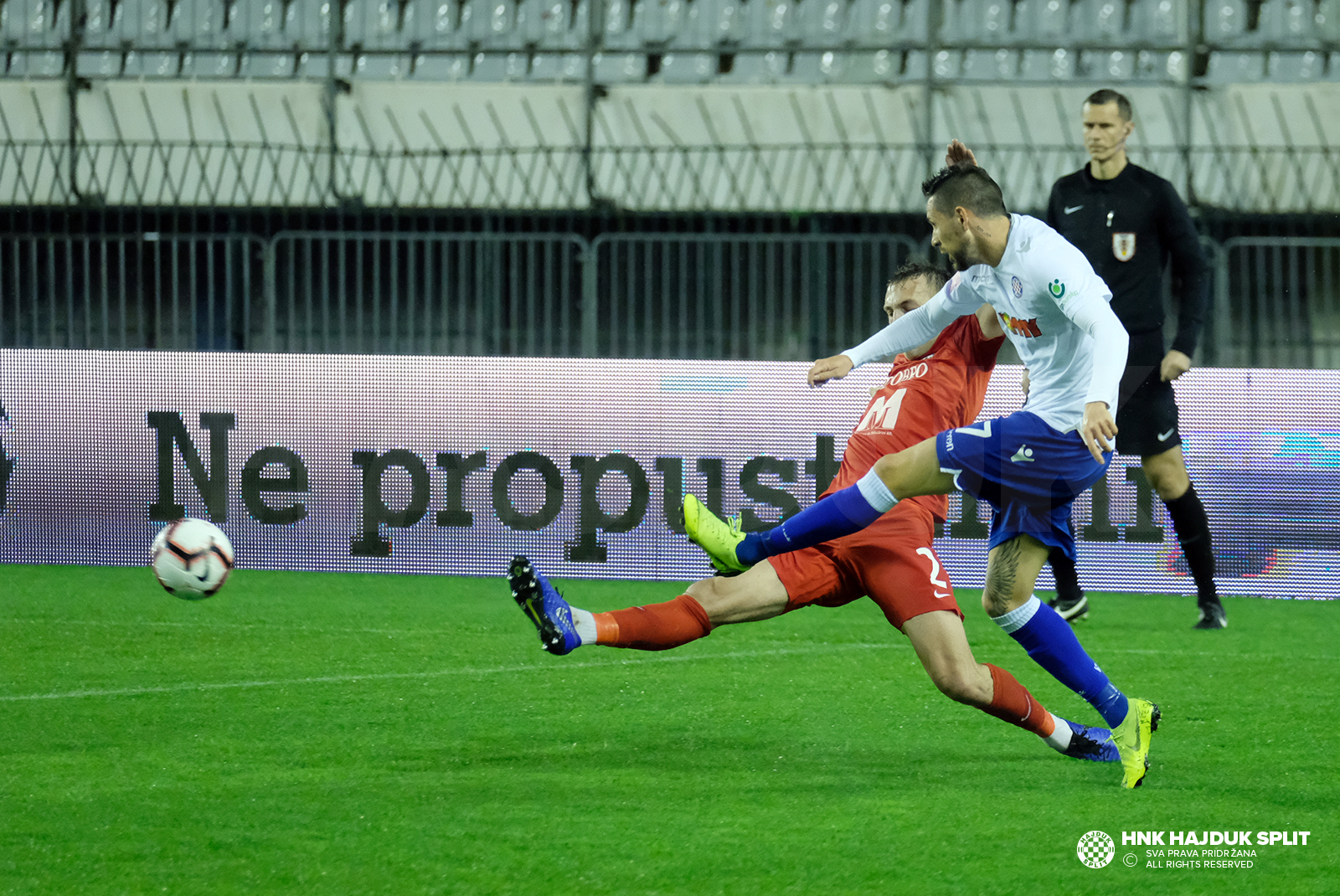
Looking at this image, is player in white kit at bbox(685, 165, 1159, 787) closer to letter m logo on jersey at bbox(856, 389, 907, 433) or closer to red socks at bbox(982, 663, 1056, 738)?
red socks at bbox(982, 663, 1056, 738)

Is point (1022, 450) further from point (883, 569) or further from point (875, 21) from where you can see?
point (875, 21)

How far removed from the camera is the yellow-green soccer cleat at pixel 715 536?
14.1ft

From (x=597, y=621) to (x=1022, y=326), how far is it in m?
1.39

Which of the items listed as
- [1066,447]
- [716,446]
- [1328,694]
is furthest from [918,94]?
[1066,447]

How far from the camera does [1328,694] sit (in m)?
5.51

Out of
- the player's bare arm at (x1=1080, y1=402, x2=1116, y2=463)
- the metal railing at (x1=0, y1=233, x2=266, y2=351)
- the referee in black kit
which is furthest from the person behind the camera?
the metal railing at (x1=0, y1=233, x2=266, y2=351)

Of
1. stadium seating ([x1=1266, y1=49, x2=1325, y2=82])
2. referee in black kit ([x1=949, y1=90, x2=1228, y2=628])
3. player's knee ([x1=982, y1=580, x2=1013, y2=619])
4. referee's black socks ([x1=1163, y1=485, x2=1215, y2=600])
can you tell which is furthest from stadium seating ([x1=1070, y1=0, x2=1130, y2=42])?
player's knee ([x1=982, y1=580, x2=1013, y2=619])

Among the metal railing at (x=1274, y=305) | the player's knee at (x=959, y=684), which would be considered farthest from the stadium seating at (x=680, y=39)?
the player's knee at (x=959, y=684)

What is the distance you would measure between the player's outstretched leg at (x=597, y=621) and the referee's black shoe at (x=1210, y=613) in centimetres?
336

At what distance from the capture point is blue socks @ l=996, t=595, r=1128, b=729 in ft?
14.2

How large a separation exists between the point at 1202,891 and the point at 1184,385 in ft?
17.7

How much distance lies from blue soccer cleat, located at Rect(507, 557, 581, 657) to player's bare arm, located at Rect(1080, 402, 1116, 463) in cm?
141

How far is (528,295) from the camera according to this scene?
10641 mm

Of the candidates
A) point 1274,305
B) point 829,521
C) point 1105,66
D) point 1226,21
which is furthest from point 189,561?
point 1226,21
